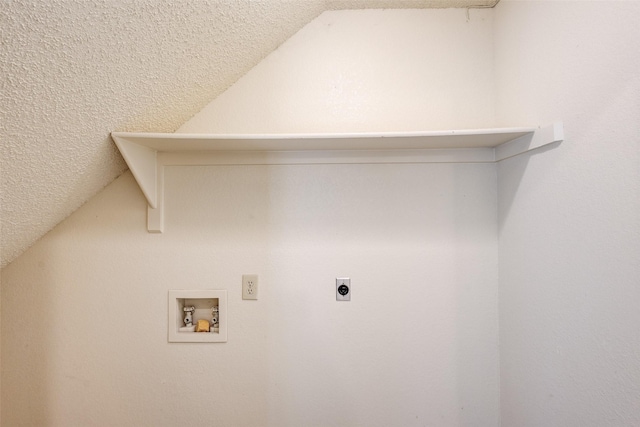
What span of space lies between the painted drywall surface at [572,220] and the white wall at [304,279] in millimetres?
143

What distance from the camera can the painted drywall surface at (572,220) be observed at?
753mm

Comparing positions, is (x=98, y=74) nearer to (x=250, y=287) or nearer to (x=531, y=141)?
(x=250, y=287)

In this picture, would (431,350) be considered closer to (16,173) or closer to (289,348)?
(289,348)

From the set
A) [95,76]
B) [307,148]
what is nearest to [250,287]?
[307,148]

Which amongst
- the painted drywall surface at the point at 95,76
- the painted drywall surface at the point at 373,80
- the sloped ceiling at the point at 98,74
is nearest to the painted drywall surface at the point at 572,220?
the painted drywall surface at the point at 373,80

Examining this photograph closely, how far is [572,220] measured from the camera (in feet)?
2.97

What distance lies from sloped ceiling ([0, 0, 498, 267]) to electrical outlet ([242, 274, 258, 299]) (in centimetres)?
65

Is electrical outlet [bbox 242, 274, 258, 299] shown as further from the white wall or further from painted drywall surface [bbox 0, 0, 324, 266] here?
painted drywall surface [bbox 0, 0, 324, 266]

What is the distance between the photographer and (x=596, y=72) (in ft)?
2.72

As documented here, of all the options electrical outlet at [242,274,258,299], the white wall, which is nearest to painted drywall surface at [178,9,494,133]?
the white wall

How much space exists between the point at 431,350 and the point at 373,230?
0.52m

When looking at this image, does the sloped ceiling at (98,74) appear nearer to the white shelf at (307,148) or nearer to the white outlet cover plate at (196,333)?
the white shelf at (307,148)

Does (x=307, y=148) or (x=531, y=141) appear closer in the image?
(x=531, y=141)

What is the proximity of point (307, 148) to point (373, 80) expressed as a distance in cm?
39
